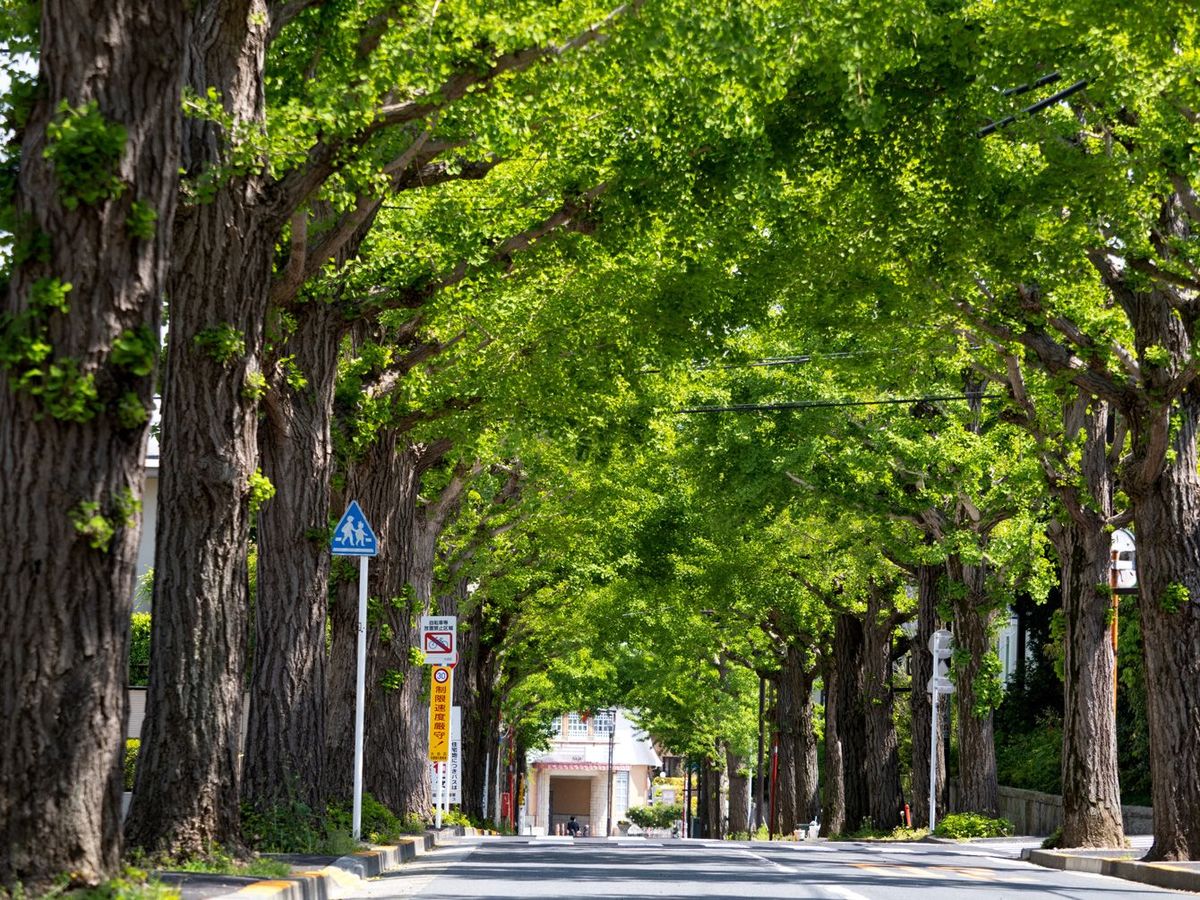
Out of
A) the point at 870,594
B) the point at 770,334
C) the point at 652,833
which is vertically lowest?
the point at 652,833

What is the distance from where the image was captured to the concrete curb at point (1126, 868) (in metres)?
17.1

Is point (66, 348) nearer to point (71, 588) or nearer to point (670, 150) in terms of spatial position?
point (71, 588)

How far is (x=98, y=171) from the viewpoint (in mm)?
8922

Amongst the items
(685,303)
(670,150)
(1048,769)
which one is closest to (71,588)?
(670,150)

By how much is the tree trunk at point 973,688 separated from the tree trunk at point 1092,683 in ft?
27.8

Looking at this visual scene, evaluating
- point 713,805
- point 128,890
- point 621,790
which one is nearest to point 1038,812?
point 128,890

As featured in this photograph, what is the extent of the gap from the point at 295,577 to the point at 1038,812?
28.5 meters

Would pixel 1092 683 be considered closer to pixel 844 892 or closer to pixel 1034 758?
pixel 844 892

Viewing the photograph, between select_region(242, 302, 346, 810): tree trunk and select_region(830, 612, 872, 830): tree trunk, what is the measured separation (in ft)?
79.3

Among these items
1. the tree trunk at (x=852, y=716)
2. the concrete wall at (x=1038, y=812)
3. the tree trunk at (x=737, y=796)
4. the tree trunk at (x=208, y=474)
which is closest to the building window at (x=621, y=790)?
the tree trunk at (x=737, y=796)

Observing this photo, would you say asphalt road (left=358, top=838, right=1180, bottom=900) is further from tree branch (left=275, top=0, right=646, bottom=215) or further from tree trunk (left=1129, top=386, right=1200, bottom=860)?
tree branch (left=275, top=0, right=646, bottom=215)

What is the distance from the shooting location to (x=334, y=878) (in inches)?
553

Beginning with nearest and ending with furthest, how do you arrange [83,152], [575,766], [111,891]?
[111,891], [83,152], [575,766]

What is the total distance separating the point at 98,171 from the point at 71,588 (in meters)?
2.05
